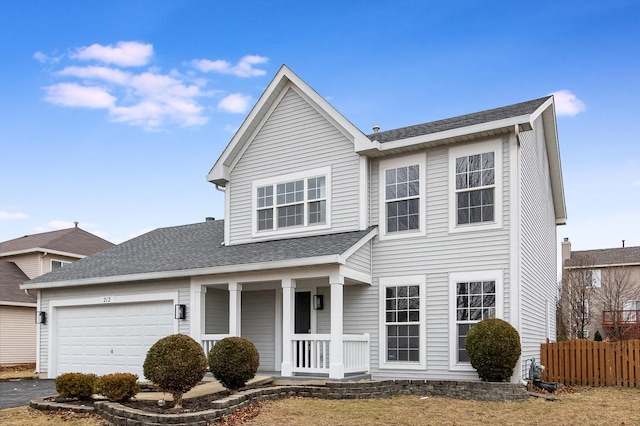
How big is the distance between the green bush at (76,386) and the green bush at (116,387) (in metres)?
0.68

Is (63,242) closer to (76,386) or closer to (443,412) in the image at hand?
(76,386)

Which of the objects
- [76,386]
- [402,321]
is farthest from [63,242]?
[402,321]

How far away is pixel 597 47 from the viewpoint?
16188 millimetres

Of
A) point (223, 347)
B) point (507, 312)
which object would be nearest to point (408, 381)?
point (507, 312)

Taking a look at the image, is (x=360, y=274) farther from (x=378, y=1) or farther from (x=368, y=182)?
(x=378, y=1)

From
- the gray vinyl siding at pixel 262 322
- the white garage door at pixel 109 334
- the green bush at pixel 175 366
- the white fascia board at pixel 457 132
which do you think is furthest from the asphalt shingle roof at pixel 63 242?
the white fascia board at pixel 457 132

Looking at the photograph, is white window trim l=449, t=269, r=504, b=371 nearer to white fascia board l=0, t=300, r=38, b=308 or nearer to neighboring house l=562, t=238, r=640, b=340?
white fascia board l=0, t=300, r=38, b=308

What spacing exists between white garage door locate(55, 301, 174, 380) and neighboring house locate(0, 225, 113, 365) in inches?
318

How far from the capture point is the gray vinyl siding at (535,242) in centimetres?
1464

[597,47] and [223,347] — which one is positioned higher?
[597,47]

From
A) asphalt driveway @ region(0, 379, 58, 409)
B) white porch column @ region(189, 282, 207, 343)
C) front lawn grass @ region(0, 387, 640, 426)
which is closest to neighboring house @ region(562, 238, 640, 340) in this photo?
front lawn grass @ region(0, 387, 640, 426)

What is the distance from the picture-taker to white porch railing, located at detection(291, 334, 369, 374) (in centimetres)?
1405

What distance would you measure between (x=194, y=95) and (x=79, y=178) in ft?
18.3

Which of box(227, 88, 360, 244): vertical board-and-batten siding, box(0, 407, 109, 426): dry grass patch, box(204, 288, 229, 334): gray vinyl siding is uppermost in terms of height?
box(227, 88, 360, 244): vertical board-and-batten siding
